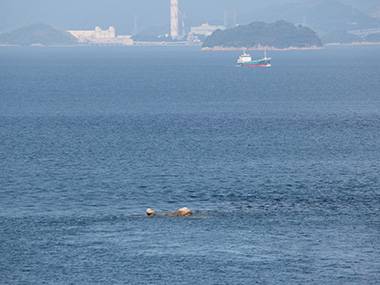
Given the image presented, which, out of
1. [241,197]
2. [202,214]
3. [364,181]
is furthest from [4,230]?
[364,181]

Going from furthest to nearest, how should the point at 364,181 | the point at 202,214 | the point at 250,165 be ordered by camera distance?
the point at 250,165
the point at 364,181
the point at 202,214

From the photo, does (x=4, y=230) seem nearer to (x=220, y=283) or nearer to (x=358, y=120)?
(x=220, y=283)

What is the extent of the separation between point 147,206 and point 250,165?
2534 centimetres

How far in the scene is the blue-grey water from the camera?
56.7 m

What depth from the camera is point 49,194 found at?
80875 millimetres

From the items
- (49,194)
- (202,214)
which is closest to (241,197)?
(202,214)

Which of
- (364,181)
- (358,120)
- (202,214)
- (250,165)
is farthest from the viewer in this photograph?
(358,120)

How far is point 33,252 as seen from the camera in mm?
59938

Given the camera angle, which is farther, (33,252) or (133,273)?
(33,252)

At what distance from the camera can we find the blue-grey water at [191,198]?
56.7 metres

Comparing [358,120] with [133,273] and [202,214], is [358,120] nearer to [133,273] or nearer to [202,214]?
[202,214]

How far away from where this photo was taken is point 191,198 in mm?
79000

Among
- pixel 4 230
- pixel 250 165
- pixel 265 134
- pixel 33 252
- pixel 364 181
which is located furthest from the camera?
pixel 265 134

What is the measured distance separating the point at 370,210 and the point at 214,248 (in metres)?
20.8
